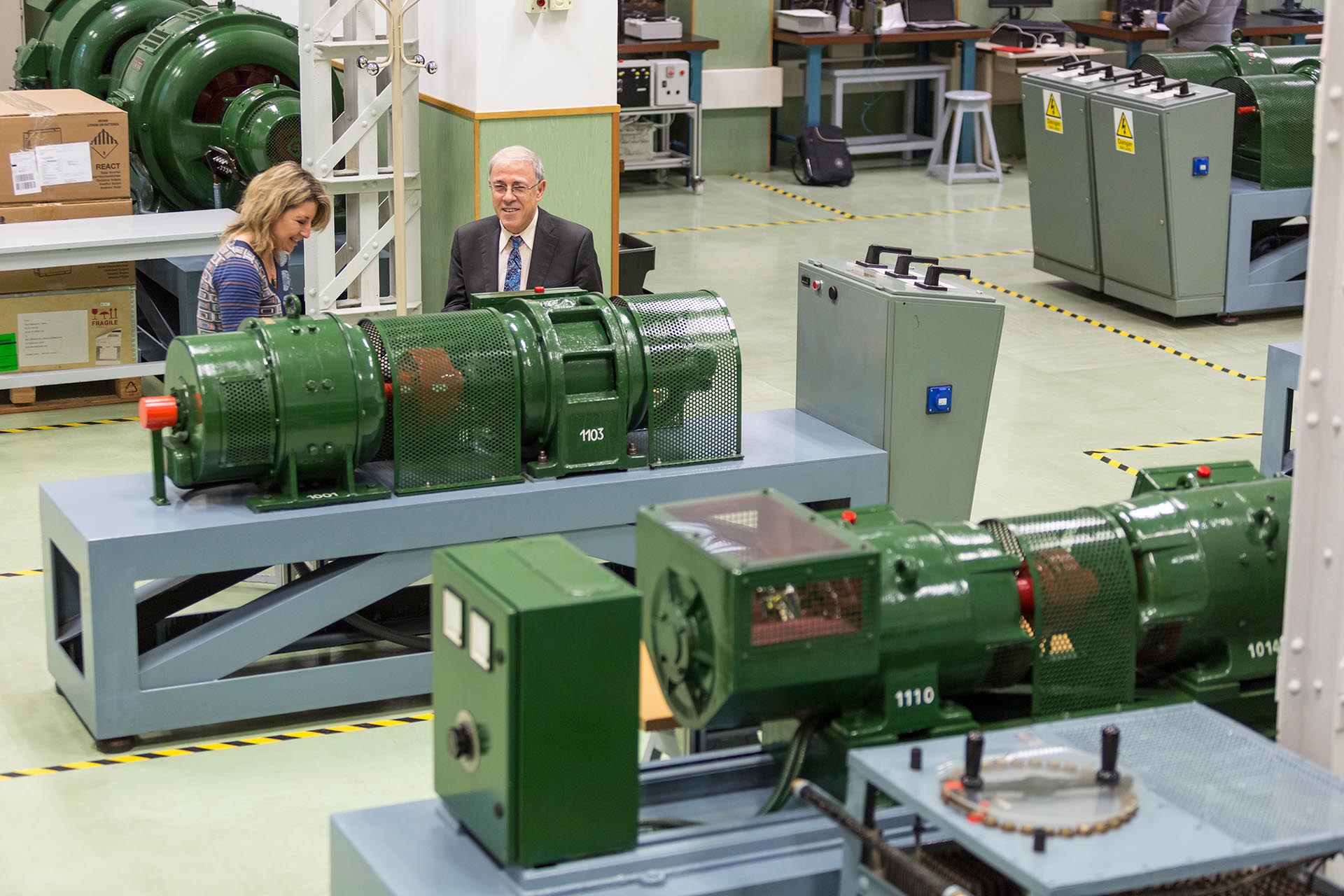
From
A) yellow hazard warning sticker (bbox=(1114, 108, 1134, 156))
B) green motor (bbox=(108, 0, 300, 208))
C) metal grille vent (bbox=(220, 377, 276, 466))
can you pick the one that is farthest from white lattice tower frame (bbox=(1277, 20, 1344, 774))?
yellow hazard warning sticker (bbox=(1114, 108, 1134, 156))

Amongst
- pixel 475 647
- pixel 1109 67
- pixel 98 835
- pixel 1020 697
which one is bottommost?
pixel 98 835

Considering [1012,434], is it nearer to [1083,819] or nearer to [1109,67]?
[1109,67]

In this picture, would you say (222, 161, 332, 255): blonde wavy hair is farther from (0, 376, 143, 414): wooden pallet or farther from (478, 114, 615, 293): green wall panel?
(0, 376, 143, 414): wooden pallet

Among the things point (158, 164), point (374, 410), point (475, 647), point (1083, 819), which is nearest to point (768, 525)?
point (475, 647)

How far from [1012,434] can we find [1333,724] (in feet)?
16.1

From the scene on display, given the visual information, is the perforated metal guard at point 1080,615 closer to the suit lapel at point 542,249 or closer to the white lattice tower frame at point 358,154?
the suit lapel at point 542,249

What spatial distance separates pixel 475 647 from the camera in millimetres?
3254

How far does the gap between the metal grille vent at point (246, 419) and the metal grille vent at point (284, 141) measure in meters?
3.87

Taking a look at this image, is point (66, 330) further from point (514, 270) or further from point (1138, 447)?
point (1138, 447)

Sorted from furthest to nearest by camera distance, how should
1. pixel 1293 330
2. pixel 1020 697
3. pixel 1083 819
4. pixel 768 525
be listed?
pixel 1293 330 → pixel 1020 697 → pixel 768 525 → pixel 1083 819

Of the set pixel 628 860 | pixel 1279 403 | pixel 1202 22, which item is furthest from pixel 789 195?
pixel 628 860

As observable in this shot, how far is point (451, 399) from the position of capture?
529cm

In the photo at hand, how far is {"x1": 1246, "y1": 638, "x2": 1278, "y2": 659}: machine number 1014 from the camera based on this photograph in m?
4.00

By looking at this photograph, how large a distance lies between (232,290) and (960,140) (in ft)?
31.9
